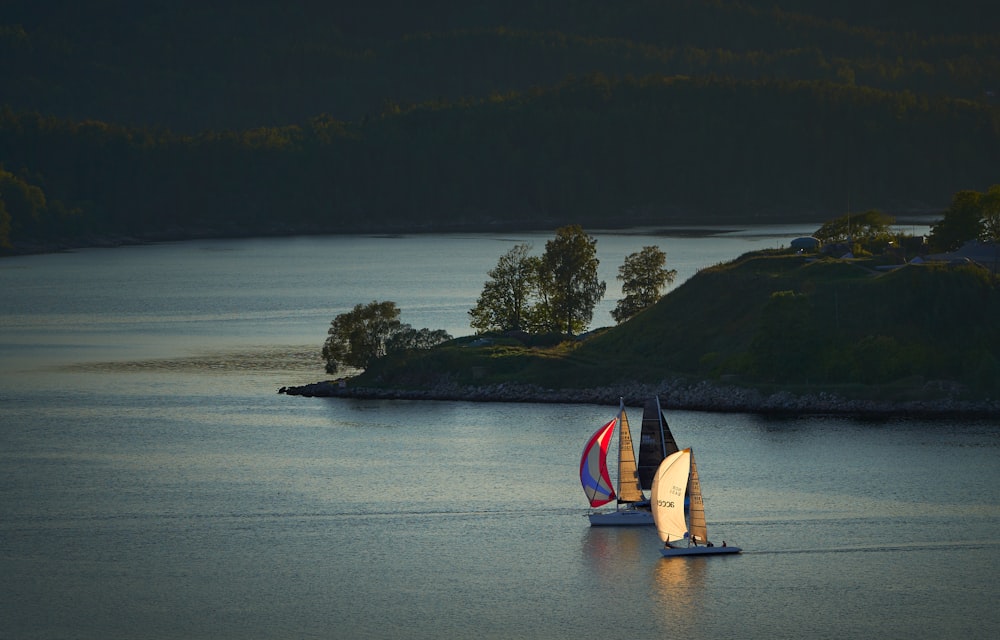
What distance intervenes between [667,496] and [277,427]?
41.0m

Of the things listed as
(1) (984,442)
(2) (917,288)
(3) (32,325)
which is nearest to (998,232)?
(2) (917,288)

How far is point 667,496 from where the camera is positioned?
70500mm

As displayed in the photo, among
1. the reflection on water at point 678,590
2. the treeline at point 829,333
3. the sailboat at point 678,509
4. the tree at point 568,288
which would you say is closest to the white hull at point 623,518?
the sailboat at point 678,509

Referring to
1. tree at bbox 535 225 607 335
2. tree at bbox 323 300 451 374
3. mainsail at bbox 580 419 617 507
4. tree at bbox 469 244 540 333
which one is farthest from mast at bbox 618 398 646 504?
tree at bbox 535 225 607 335

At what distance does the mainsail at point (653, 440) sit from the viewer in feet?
247

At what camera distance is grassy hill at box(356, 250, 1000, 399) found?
109062 millimetres

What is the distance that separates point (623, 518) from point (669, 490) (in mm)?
6275

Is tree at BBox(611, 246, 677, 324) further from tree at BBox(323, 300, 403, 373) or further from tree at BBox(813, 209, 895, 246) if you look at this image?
tree at BBox(323, 300, 403, 373)

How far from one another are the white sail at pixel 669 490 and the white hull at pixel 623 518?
483cm

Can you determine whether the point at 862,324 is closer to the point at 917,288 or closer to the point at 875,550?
the point at 917,288

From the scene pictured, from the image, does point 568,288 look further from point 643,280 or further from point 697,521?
point 697,521

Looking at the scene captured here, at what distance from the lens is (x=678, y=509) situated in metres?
71.5

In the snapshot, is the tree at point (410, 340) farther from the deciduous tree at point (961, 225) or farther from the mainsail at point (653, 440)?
the mainsail at point (653, 440)

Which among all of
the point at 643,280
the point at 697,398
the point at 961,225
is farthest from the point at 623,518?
the point at 643,280
